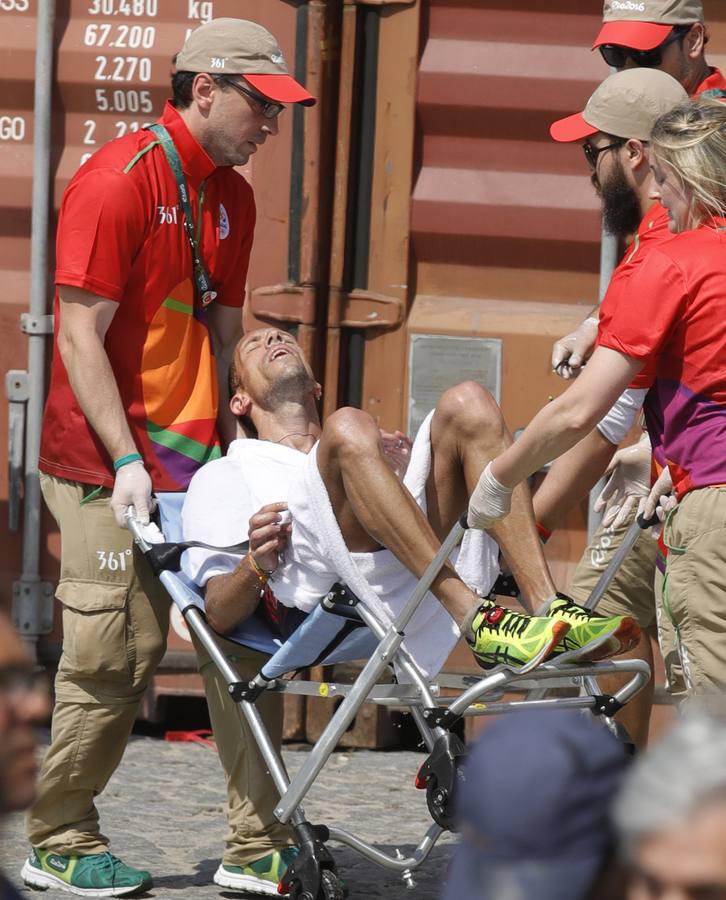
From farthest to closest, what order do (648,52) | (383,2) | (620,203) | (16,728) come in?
(383,2), (648,52), (620,203), (16,728)

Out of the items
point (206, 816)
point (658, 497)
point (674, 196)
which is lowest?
point (206, 816)

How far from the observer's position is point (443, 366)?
5066 millimetres

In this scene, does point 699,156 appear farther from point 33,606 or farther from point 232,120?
point 33,606

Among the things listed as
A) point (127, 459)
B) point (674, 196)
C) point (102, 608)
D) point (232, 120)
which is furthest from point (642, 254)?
point (102, 608)

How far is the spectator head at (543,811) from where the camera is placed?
1.59 meters

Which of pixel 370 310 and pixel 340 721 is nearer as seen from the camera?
pixel 340 721

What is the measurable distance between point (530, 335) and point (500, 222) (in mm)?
388

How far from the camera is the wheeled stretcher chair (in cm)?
324

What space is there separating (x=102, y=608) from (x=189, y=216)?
104 centimetres

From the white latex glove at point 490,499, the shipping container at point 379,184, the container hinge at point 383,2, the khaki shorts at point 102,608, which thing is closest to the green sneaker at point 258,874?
the khaki shorts at point 102,608

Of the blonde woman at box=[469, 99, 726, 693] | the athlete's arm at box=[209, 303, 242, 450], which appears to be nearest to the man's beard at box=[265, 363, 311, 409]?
the athlete's arm at box=[209, 303, 242, 450]

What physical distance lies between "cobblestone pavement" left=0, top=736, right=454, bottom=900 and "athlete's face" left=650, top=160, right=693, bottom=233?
1874 mm

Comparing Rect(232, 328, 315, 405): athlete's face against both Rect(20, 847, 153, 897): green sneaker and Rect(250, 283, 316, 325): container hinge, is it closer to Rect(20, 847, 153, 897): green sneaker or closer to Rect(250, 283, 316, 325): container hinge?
Rect(250, 283, 316, 325): container hinge

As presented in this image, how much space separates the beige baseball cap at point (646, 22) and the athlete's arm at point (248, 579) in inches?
60.3
